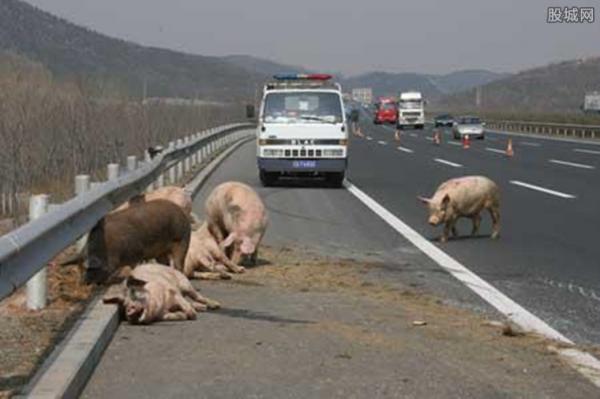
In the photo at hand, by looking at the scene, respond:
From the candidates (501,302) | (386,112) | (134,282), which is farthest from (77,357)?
(386,112)

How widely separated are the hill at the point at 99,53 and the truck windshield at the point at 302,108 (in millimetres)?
96274

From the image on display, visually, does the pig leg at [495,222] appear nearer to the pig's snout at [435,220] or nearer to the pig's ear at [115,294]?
the pig's snout at [435,220]

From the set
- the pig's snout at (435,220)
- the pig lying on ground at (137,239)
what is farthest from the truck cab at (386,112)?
the pig lying on ground at (137,239)

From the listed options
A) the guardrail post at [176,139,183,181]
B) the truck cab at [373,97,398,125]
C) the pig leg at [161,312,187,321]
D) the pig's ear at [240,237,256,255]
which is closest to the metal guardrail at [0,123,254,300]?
the pig leg at [161,312,187,321]

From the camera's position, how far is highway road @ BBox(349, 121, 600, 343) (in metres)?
9.57

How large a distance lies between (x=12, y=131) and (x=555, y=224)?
9559mm

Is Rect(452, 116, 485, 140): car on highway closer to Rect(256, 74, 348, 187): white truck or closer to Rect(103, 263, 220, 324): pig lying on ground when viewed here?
Rect(256, 74, 348, 187): white truck

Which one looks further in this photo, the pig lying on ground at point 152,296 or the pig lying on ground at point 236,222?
the pig lying on ground at point 236,222

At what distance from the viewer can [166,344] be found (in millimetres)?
6945

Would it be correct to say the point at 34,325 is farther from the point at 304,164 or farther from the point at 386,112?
the point at 386,112

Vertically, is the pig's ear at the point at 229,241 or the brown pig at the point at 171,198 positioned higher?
the brown pig at the point at 171,198

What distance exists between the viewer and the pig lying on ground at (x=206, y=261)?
9984 millimetres

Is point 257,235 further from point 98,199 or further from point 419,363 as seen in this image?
point 419,363

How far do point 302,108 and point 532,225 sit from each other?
893 centimetres
